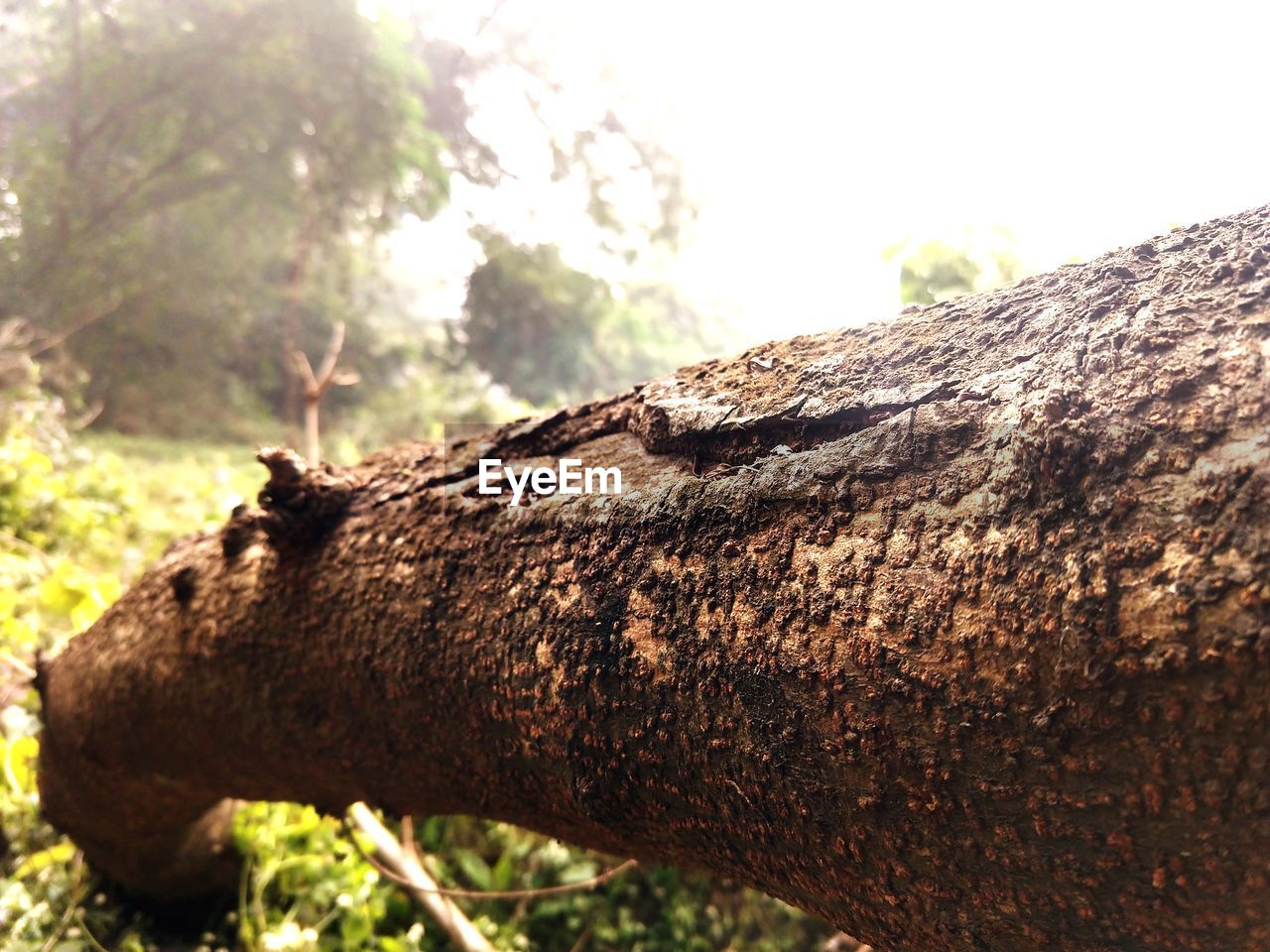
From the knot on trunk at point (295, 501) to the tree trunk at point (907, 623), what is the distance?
81mm

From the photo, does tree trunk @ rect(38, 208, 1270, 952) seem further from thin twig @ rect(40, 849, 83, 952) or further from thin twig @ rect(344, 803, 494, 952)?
thin twig @ rect(40, 849, 83, 952)

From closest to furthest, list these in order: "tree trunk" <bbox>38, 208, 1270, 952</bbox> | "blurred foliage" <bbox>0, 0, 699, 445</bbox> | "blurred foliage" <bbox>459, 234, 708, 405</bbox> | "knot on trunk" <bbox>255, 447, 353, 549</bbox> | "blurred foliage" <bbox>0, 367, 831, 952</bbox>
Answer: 1. "tree trunk" <bbox>38, 208, 1270, 952</bbox>
2. "knot on trunk" <bbox>255, 447, 353, 549</bbox>
3. "blurred foliage" <bbox>0, 367, 831, 952</bbox>
4. "blurred foliage" <bbox>0, 0, 699, 445</bbox>
5. "blurred foliage" <bbox>459, 234, 708, 405</bbox>

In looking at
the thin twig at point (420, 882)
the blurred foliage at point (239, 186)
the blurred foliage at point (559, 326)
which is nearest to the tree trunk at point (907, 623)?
the thin twig at point (420, 882)

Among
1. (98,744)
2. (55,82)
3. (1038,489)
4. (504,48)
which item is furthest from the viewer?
(504,48)

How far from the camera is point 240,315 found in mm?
7062

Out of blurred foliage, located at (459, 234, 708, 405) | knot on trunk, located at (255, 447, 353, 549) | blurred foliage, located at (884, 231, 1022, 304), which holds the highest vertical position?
blurred foliage, located at (459, 234, 708, 405)

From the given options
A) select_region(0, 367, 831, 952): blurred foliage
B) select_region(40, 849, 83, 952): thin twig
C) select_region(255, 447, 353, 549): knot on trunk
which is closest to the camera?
select_region(255, 447, 353, 549): knot on trunk

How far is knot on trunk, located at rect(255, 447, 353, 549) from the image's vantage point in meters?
0.74

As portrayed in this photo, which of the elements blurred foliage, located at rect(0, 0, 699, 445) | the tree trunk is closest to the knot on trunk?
the tree trunk

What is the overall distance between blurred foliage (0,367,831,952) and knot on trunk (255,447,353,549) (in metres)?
0.93

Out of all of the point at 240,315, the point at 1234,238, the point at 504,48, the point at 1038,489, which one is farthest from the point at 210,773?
the point at 504,48

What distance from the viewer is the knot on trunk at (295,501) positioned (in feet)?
2.42

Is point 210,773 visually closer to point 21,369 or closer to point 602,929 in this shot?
point 602,929

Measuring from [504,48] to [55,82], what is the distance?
154 inches
